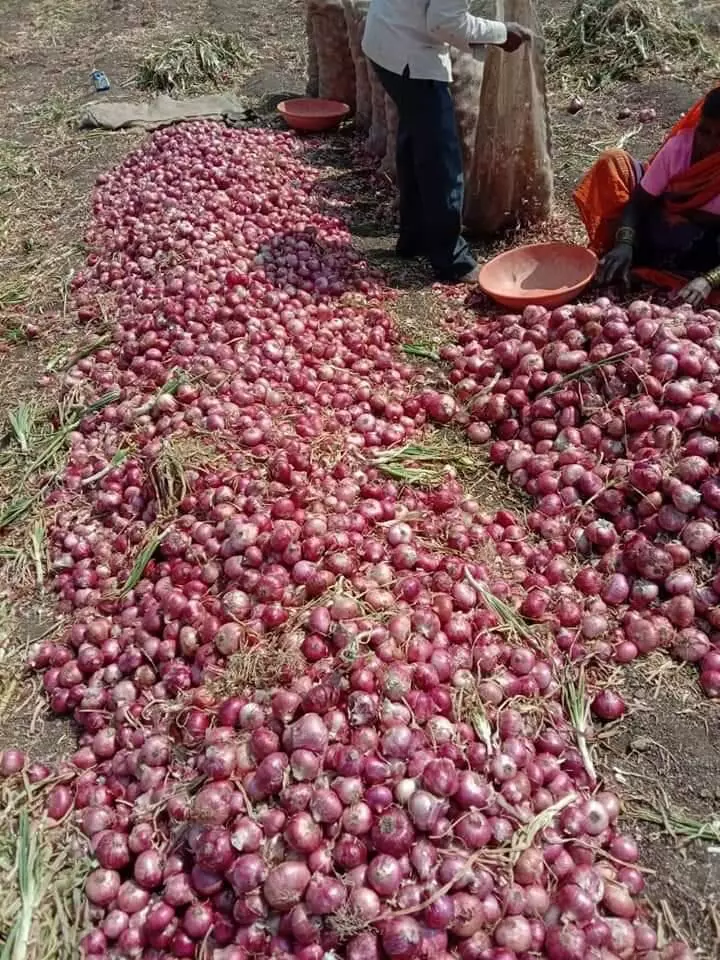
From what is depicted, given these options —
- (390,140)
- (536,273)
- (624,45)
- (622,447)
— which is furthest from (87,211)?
(624,45)

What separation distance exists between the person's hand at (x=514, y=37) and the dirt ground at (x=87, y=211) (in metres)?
1.19

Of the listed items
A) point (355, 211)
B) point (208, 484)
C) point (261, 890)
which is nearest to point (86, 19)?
point (355, 211)

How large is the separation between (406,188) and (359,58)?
7.25 feet

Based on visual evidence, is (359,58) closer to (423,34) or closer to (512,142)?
(512,142)

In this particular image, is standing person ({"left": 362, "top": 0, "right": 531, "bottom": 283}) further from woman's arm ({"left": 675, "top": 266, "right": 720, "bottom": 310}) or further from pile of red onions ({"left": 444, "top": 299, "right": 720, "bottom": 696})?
woman's arm ({"left": 675, "top": 266, "right": 720, "bottom": 310})

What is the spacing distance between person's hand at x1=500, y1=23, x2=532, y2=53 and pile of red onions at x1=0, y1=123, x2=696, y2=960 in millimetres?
1482

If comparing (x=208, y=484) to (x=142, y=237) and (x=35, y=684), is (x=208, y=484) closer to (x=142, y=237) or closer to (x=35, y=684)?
(x=35, y=684)

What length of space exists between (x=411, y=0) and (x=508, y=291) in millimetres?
1512

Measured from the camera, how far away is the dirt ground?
2.12 m

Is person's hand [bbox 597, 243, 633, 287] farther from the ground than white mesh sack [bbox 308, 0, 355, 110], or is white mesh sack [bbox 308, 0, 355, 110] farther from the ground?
white mesh sack [bbox 308, 0, 355, 110]

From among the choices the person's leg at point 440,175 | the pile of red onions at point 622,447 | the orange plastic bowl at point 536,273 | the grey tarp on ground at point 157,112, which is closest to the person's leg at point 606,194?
the orange plastic bowl at point 536,273

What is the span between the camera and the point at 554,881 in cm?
190

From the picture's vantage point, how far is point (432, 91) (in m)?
4.02

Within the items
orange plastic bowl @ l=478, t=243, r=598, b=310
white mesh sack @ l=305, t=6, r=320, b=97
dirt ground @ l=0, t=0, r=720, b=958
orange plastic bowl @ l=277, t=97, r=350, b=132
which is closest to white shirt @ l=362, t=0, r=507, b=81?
orange plastic bowl @ l=478, t=243, r=598, b=310
